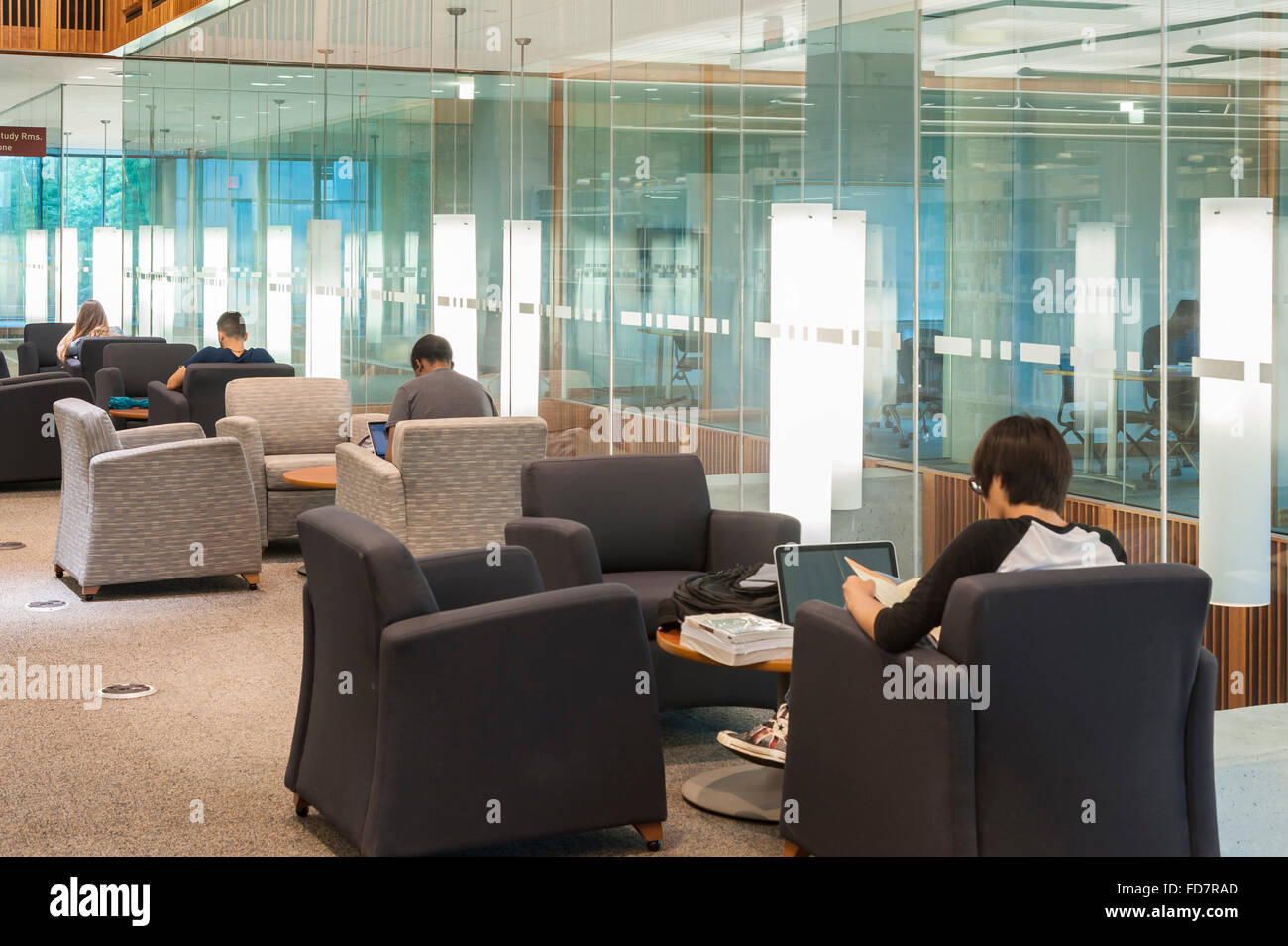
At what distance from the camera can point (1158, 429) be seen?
475 centimetres

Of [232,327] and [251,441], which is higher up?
[232,327]

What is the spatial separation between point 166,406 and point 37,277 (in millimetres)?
12530

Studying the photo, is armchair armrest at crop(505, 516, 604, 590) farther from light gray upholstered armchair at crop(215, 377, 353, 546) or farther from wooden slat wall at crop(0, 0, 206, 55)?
wooden slat wall at crop(0, 0, 206, 55)

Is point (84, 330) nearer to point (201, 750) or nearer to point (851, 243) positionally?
point (851, 243)

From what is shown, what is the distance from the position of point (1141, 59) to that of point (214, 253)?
11.0 meters

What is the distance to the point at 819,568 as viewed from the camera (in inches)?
171

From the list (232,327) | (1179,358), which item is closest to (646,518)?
(1179,358)

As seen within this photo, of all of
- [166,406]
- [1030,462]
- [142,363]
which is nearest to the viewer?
[1030,462]

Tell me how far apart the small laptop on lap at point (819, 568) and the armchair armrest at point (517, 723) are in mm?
575

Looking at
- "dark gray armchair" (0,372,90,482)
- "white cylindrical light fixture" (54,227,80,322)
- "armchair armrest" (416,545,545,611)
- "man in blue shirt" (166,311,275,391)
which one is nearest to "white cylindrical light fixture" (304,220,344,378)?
"man in blue shirt" (166,311,275,391)

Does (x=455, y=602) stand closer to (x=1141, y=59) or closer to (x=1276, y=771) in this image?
(x=1276, y=771)

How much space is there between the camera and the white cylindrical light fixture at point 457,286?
9.50 metres

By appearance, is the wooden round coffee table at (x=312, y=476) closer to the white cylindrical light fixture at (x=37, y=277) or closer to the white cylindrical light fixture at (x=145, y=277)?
the white cylindrical light fixture at (x=145, y=277)

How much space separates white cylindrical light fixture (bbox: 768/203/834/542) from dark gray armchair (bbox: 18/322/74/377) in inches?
444
